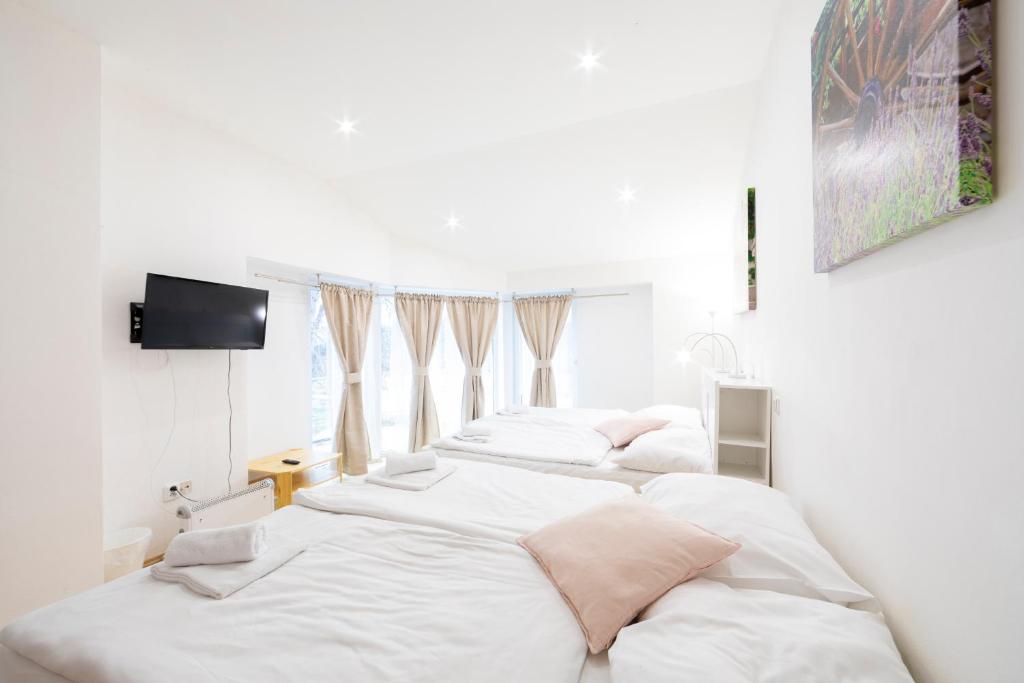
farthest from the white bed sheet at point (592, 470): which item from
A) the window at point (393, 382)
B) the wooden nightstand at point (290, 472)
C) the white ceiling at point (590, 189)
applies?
the window at point (393, 382)

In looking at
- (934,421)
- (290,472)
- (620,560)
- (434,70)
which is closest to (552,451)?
(620,560)

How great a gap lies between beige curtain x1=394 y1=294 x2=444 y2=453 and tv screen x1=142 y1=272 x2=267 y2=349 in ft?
6.94

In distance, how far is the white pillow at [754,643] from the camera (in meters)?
0.73

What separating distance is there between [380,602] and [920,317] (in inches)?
59.2

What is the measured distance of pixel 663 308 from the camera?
189 inches

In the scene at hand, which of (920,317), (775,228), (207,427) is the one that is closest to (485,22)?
(775,228)

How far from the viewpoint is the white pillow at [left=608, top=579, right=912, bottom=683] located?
735mm

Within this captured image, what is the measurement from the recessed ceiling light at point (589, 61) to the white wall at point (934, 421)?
3.24 ft

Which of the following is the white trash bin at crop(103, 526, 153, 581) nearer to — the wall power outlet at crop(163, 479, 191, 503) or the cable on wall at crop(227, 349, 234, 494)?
the wall power outlet at crop(163, 479, 191, 503)

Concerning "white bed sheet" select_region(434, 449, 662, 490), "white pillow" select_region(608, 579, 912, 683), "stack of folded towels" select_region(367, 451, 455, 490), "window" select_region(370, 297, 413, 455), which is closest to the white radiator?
"stack of folded towels" select_region(367, 451, 455, 490)

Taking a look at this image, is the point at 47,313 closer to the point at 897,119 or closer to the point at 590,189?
the point at 897,119

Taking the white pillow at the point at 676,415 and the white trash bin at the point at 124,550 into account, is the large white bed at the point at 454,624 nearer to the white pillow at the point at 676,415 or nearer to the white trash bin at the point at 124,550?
the white trash bin at the point at 124,550

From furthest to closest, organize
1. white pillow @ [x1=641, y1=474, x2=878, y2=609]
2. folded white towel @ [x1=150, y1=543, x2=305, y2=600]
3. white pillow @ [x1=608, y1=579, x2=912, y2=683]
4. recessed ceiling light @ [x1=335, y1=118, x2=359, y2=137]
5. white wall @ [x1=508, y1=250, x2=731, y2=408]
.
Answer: white wall @ [x1=508, y1=250, x2=731, y2=408] → recessed ceiling light @ [x1=335, y1=118, x2=359, y2=137] → folded white towel @ [x1=150, y1=543, x2=305, y2=600] → white pillow @ [x1=641, y1=474, x2=878, y2=609] → white pillow @ [x1=608, y1=579, x2=912, y2=683]

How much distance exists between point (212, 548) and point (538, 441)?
214cm
